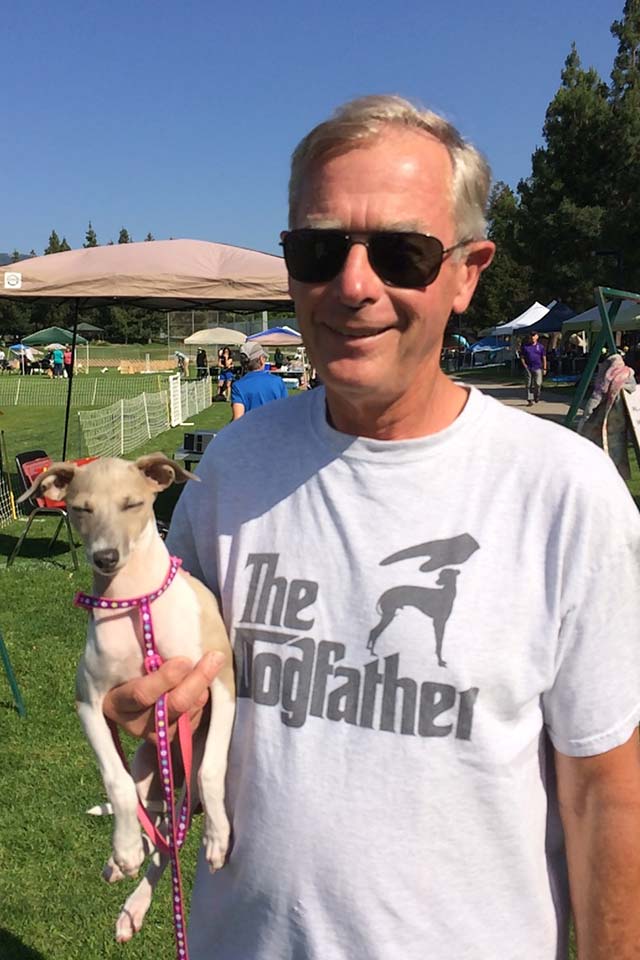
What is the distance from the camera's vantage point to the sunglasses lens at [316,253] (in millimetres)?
1587

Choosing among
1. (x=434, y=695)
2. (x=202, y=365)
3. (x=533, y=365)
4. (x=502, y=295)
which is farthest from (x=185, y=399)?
(x=502, y=295)

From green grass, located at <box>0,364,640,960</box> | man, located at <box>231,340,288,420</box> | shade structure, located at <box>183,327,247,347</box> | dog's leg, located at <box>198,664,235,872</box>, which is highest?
dog's leg, located at <box>198,664,235,872</box>

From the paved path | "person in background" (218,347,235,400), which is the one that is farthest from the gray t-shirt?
"person in background" (218,347,235,400)

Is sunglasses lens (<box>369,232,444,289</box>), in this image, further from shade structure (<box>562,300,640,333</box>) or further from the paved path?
shade structure (<box>562,300,640,333</box>)

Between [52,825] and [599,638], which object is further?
[52,825]

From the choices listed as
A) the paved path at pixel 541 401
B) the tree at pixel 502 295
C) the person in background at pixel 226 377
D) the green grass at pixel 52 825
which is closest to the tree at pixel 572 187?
the paved path at pixel 541 401

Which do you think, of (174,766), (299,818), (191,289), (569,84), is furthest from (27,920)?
(569,84)

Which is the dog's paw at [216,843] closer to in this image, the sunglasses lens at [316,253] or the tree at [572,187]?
the sunglasses lens at [316,253]

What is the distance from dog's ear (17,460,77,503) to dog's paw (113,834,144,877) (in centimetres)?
91

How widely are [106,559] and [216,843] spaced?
0.68 m

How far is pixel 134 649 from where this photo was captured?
1843mm

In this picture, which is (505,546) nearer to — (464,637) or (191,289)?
(464,637)

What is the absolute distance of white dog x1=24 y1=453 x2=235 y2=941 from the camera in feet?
5.65

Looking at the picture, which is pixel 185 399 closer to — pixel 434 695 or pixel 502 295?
pixel 434 695
